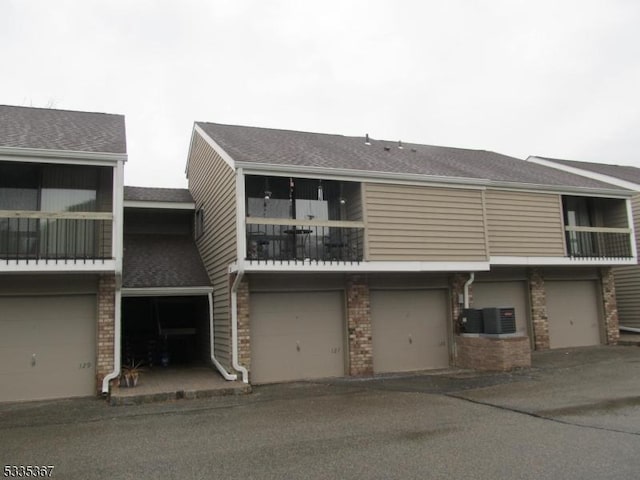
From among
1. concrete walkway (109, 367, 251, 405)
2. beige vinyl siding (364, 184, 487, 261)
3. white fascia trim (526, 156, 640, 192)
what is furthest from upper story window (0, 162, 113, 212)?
white fascia trim (526, 156, 640, 192)

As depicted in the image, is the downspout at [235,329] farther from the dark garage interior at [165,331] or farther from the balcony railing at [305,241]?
the dark garage interior at [165,331]

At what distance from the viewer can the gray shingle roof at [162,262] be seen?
1276cm

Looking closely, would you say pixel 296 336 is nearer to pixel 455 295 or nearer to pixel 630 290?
pixel 455 295

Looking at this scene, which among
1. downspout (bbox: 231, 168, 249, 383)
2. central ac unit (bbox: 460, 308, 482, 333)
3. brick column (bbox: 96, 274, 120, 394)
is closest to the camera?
brick column (bbox: 96, 274, 120, 394)

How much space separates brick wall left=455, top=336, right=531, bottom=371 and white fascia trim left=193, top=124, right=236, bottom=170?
264 inches

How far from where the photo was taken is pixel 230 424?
7883 millimetres

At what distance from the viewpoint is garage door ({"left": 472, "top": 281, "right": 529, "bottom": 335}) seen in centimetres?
1481

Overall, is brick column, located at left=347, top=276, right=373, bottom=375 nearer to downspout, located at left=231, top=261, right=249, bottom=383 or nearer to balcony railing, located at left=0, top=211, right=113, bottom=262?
downspout, located at left=231, top=261, right=249, bottom=383

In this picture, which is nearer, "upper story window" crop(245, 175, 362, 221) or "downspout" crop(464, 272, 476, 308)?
"upper story window" crop(245, 175, 362, 221)

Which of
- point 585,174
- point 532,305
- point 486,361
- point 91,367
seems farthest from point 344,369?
point 585,174

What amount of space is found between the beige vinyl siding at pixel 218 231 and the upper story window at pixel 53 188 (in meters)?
2.40

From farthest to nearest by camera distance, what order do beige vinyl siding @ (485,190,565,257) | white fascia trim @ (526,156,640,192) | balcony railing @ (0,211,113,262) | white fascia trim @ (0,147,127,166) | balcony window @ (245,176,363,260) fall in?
white fascia trim @ (526,156,640,192)
beige vinyl siding @ (485,190,565,257)
balcony window @ (245,176,363,260)
balcony railing @ (0,211,113,262)
white fascia trim @ (0,147,127,166)

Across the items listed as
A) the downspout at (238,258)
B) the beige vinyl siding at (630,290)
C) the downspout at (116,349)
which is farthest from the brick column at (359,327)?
the beige vinyl siding at (630,290)

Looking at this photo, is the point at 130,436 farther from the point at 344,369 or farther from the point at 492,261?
the point at 492,261
